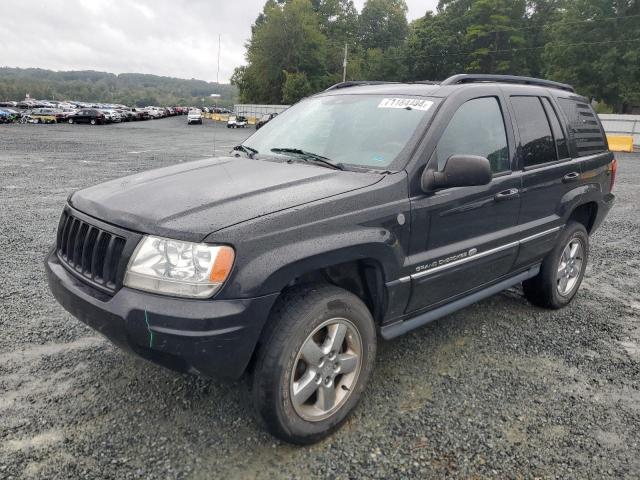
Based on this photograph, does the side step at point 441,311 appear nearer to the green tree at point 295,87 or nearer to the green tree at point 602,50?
the green tree at point 602,50

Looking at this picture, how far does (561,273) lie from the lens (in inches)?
175

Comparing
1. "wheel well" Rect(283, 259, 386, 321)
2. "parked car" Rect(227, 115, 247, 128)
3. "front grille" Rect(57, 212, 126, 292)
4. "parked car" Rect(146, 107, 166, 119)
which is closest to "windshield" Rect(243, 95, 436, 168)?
"wheel well" Rect(283, 259, 386, 321)

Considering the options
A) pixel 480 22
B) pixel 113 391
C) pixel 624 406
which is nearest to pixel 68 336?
pixel 113 391

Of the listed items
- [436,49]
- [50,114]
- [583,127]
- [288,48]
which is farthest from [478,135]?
[288,48]

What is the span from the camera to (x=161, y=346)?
7.45 feet

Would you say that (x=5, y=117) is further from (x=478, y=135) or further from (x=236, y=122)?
(x=478, y=135)

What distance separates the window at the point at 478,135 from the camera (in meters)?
3.18

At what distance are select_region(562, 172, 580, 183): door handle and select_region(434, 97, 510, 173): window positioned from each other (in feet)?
2.68

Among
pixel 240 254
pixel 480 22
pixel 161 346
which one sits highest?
pixel 480 22

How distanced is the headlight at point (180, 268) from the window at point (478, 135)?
1.53 meters

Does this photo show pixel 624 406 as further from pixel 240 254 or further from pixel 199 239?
pixel 199 239

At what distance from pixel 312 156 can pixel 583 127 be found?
8.85 feet

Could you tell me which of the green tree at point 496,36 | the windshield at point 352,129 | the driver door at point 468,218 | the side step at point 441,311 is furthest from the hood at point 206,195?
the green tree at point 496,36

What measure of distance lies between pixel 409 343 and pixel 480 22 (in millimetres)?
67394
